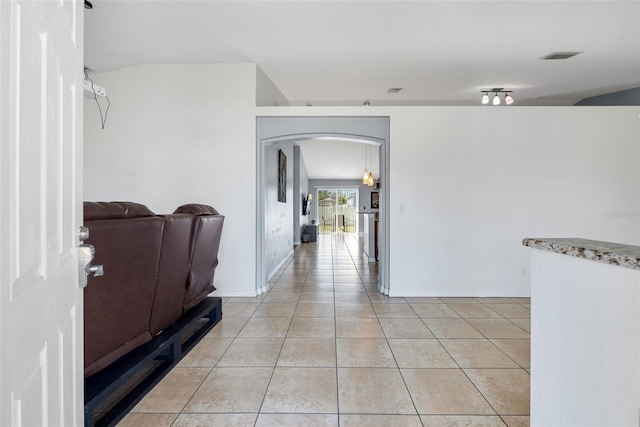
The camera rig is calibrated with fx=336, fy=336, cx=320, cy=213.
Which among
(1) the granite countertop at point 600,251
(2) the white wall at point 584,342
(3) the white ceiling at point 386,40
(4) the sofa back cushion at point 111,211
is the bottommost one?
(2) the white wall at point 584,342

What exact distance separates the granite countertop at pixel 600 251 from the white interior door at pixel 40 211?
1518 millimetres

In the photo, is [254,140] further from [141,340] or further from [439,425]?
[439,425]

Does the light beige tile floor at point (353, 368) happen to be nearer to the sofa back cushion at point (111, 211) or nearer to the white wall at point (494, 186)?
the white wall at point (494, 186)

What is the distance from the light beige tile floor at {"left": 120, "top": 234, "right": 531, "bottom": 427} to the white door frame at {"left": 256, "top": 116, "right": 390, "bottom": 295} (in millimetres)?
765

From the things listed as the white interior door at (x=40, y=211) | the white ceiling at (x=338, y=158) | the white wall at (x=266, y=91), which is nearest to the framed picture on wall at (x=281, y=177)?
the white wall at (x=266, y=91)

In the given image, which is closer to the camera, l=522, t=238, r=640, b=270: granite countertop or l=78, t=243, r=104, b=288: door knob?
l=522, t=238, r=640, b=270: granite countertop

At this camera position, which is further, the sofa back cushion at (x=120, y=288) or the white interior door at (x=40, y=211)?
the sofa back cushion at (x=120, y=288)

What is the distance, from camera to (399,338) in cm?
299

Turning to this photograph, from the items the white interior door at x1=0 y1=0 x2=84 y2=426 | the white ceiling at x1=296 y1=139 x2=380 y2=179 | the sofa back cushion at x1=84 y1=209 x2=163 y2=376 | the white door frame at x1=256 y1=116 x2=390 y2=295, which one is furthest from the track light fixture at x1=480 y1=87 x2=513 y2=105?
the white interior door at x1=0 y1=0 x2=84 y2=426

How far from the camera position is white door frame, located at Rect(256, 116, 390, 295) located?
4359mm

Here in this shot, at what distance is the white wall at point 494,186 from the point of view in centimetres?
429

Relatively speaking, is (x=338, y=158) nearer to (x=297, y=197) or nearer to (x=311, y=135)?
(x=297, y=197)

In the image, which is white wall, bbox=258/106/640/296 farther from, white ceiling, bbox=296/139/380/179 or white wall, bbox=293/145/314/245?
white ceiling, bbox=296/139/380/179

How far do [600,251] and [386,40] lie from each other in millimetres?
3333
